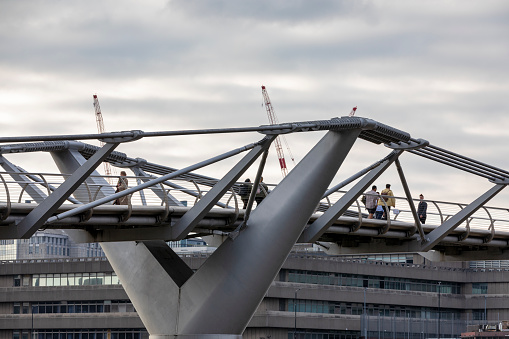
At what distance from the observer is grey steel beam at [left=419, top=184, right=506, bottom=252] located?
46906 millimetres

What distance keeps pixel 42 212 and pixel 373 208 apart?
60.2 feet

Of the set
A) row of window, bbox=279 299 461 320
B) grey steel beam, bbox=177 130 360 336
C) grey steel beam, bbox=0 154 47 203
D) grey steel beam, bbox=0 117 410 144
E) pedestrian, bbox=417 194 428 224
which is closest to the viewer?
grey steel beam, bbox=0 117 410 144

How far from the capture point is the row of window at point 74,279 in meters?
124

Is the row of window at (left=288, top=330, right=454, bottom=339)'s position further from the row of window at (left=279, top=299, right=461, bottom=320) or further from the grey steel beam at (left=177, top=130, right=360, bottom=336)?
the grey steel beam at (left=177, top=130, right=360, bottom=336)

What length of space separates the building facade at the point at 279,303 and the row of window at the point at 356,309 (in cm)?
11

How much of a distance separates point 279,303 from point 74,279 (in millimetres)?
23816

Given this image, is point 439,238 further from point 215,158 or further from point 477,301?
point 477,301

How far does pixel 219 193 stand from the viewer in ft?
116

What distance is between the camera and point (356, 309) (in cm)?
12975

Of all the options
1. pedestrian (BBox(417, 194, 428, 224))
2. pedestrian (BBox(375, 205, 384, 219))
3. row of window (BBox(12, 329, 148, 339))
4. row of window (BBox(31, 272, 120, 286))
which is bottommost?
row of window (BBox(12, 329, 148, 339))

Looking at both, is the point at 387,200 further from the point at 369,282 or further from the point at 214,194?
the point at 369,282

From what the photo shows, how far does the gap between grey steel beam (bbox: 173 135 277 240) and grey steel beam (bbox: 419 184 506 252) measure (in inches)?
522

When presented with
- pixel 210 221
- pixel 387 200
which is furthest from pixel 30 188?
pixel 387 200

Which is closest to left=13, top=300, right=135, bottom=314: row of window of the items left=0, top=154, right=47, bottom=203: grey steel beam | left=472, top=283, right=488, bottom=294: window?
left=472, top=283, right=488, bottom=294: window
